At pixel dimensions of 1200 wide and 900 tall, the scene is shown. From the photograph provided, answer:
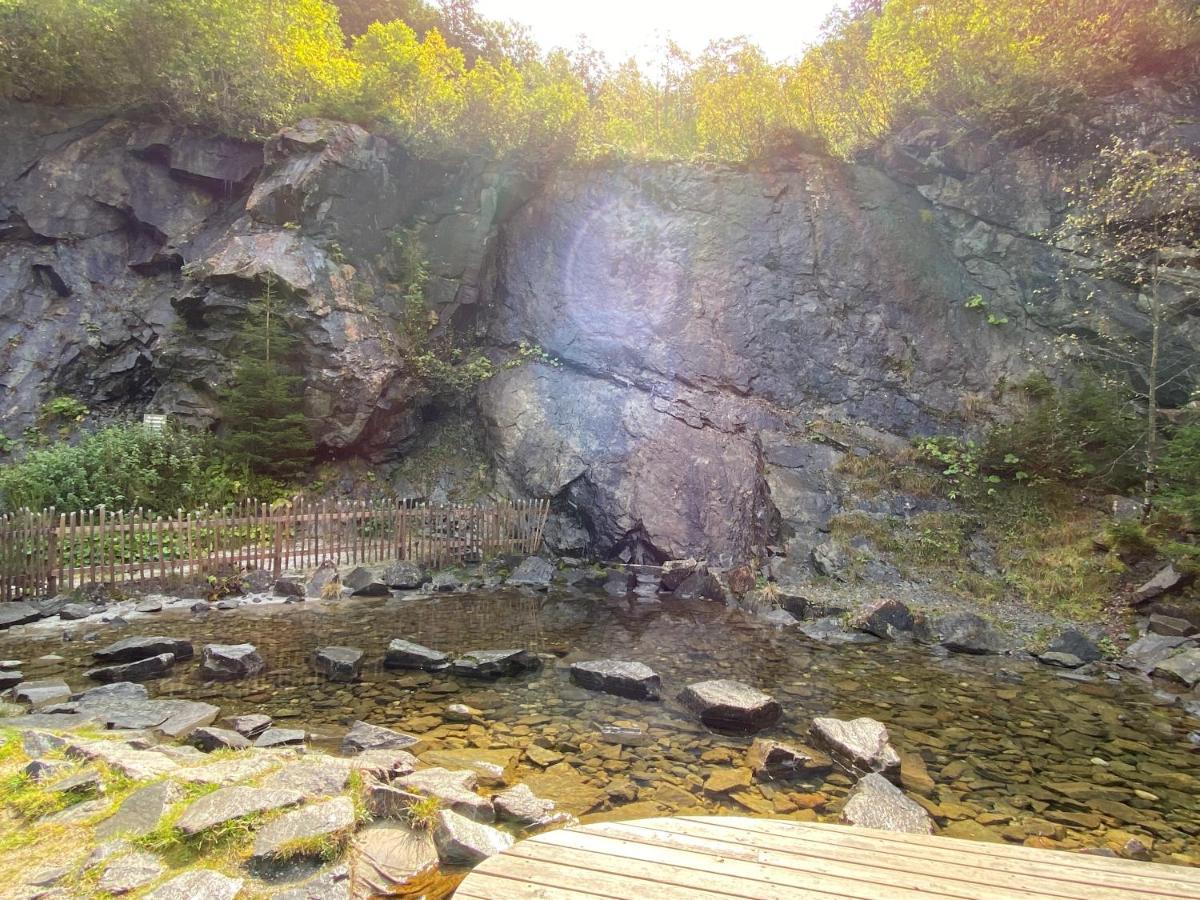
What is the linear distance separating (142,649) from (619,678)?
5.98 m

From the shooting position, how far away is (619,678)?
24.5 feet

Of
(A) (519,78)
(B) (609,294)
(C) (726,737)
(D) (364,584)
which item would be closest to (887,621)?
(C) (726,737)

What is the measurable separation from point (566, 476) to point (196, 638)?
8675mm

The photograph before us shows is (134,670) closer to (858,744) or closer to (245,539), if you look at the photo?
(245,539)

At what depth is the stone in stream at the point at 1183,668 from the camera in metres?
8.21

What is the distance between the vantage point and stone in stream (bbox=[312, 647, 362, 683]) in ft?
25.1

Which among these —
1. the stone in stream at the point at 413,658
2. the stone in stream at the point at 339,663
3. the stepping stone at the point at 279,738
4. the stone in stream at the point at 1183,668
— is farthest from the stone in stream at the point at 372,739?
the stone in stream at the point at 1183,668

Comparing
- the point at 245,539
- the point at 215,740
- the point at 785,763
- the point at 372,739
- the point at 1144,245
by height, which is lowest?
the point at 785,763

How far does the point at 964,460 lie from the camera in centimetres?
1497

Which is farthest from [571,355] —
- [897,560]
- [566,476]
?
[897,560]

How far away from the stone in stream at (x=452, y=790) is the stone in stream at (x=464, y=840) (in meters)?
0.26

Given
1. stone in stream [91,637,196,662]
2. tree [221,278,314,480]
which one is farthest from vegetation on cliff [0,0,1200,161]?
stone in stream [91,637,196,662]

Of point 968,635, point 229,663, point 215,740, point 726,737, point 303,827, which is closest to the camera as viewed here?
point 303,827

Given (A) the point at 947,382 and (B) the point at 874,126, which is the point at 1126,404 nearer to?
(A) the point at 947,382
